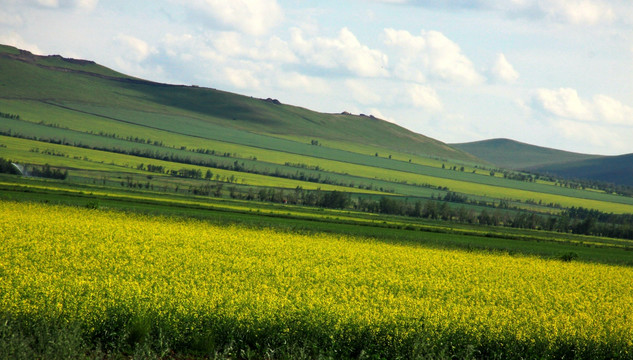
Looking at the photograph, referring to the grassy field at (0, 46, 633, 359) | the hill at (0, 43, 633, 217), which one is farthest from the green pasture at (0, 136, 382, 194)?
the grassy field at (0, 46, 633, 359)

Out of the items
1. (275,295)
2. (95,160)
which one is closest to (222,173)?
(95,160)

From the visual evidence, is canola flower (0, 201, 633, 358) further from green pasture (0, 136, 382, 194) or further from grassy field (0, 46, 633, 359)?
green pasture (0, 136, 382, 194)

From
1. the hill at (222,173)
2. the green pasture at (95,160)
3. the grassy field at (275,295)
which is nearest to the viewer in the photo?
the grassy field at (275,295)

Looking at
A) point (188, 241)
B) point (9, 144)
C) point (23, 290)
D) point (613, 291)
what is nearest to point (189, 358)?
point (23, 290)

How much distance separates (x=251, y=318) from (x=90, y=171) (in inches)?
3974

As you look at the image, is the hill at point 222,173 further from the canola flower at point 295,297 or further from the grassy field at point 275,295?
the canola flower at point 295,297

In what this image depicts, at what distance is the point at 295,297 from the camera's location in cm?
1806

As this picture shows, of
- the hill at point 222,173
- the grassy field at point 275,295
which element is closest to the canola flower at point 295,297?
Answer: the grassy field at point 275,295

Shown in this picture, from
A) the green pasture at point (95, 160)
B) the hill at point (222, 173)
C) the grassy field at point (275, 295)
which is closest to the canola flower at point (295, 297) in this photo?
the grassy field at point (275, 295)

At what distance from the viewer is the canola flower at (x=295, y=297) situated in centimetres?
1489

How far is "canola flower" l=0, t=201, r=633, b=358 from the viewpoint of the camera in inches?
586

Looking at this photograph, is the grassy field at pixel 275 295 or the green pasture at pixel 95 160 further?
the green pasture at pixel 95 160

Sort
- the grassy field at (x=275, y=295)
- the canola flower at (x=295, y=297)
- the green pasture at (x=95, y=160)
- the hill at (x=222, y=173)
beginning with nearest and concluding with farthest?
the grassy field at (x=275, y=295) < the canola flower at (x=295, y=297) < the hill at (x=222, y=173) < the green pasture at (x=95, y=160)

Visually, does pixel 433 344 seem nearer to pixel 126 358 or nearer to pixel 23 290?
pixel 126 358
